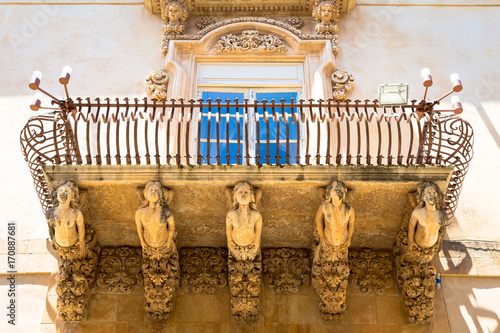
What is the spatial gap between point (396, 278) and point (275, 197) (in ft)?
5.51

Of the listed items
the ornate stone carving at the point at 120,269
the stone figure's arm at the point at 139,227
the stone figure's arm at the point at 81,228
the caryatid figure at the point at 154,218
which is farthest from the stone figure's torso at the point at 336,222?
the stone figure's arm at the point at 81,228

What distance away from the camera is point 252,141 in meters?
9.33

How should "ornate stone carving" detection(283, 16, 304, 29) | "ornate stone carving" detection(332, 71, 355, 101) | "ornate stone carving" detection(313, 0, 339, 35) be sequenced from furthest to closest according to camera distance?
"ornate stone carving" detection(283, 16, 304, 29)
"ornate stone carving" detection(313, 0, 339, 35)
"ornate stone carving" detection(332, 71, 355, 101)

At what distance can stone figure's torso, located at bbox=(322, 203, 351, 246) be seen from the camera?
7.53 meters

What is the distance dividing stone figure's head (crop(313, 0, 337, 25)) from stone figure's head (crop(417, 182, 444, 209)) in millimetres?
3707

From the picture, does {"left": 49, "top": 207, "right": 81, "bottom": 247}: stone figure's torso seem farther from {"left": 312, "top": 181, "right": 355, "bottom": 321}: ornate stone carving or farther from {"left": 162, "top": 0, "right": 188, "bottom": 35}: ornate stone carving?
{"left": 162, "top": 0, "right": 188, "bottom": 35}: ornate stone carving

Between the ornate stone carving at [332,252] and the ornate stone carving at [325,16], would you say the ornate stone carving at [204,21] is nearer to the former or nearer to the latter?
the ornate stone carving at [325,16]

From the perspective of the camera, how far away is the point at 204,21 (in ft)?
34.7

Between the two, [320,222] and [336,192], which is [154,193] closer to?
[320,222]

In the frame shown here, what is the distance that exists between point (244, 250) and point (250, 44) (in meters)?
3.62

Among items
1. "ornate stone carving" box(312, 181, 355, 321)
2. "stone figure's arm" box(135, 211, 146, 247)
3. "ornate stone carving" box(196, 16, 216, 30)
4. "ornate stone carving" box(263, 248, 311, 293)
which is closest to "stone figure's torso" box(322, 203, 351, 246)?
"ornate stone carving" box(312, 181, 355, 321)

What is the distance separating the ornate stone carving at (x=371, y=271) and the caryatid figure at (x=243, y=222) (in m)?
1.23

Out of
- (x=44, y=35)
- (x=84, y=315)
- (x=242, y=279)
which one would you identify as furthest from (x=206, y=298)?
(x=44, y=35)

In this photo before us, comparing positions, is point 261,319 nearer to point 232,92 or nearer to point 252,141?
point 252,141
